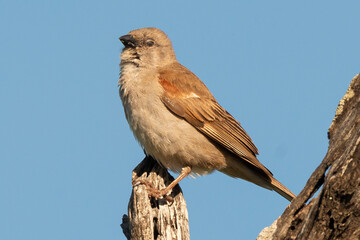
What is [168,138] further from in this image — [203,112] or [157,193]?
[157,193]

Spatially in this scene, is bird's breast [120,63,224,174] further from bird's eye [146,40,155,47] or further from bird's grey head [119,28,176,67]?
bird's eye [146,40,155,47]

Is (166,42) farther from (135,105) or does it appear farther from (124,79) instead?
(135,105)

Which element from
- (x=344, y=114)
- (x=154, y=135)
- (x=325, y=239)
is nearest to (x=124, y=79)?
(x=154, y=135)

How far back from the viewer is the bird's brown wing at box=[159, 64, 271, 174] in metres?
6.70

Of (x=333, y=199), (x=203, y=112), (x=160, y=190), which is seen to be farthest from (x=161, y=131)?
(x=333, y=199)

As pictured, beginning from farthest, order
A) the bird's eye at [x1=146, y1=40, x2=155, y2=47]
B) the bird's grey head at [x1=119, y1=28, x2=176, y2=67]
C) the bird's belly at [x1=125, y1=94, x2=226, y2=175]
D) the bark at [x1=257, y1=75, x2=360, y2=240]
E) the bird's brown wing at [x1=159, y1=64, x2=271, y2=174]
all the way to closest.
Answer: the bird's eye at [x1=146, y1=40, x2=155, y2=47] → the bird's grey head at [x1=119, y1=28, x2=176, y2=67] → the bird's brown wing at [x1=159, y1=64, x2=271, y2=174] → the bird's belly at [x1=125, y1=94, x2=226, y2=175] → the bark at [x1=257, y1=75, x2=360, y2=240]

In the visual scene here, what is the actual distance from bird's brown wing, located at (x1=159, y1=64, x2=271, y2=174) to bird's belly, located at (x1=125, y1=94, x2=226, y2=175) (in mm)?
116

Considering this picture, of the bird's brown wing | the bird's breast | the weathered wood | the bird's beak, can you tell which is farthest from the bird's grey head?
the weathered wood

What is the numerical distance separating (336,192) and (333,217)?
206 mm

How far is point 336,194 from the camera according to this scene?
3.37 metres

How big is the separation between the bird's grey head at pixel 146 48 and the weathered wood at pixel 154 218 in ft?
8.05

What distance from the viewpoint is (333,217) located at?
11.4ft

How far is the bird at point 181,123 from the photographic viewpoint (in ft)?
21.0

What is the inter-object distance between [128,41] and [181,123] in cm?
157
